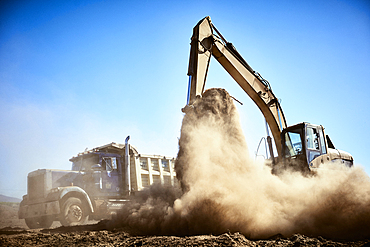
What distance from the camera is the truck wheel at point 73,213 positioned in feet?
33.3

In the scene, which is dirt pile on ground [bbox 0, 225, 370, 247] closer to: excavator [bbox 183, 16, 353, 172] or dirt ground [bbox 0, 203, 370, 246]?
dirt ground [bbox 0, 203, 370, 246]

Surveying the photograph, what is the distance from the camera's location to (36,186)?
11.0 meters

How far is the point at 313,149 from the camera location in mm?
8211

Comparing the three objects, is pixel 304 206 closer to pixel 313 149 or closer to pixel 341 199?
pixel 341 199

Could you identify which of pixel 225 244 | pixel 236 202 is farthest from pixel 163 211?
pixel 225 244

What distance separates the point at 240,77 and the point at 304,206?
451 cm

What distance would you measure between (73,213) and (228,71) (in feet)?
25.2

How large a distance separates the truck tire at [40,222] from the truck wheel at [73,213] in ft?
1.72

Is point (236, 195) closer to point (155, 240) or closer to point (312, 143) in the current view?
point (155, 240)

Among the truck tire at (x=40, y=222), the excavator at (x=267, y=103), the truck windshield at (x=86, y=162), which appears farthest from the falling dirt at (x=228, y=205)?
the truck windshield at (x=86, y=162)

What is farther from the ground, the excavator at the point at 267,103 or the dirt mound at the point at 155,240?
the excavator at the point at 267,103

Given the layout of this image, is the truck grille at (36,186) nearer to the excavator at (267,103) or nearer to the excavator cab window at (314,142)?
the excavator at (267,103)

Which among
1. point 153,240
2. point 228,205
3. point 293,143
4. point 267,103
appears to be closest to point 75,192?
point 153,240

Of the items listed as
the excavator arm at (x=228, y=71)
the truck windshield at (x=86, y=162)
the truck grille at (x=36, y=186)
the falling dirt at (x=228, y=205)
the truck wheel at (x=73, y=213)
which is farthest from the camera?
the truck windshield at (x=86, y=162)
